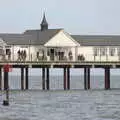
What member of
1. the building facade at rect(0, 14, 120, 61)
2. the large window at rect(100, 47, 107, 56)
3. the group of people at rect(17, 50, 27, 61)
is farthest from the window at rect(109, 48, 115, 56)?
the group of people at rect(17, 50, 27, 61)

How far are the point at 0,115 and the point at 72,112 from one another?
23.8 ft

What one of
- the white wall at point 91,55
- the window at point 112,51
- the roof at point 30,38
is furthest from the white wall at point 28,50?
the window at point 112,51

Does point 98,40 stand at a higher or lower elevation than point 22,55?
higher

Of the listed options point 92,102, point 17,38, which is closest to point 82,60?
point 17,38

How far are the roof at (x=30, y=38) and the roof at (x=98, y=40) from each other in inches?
Result: 158

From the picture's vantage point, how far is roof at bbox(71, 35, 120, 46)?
100 m

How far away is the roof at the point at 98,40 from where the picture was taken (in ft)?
329

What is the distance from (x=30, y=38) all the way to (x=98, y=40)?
10.2 m

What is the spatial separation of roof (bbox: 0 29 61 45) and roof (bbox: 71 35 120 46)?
4001 mm

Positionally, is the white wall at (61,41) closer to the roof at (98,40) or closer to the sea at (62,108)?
the roof at (98,40)

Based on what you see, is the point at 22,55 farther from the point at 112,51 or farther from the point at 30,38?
the point at 112,51

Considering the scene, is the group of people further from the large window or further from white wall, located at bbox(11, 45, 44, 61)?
the large window

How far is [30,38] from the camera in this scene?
99500 millimetres

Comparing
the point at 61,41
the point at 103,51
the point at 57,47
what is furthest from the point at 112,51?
the point at 57,47
